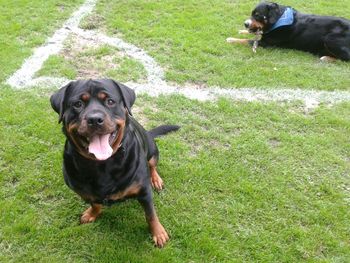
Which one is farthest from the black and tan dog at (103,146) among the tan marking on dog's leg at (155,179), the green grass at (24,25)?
the green grass at (24,25)

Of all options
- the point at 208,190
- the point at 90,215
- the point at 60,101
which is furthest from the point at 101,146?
the point at 208,190

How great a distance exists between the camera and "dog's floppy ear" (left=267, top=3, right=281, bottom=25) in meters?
8.22

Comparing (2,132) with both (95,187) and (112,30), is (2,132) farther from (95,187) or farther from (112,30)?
(112,30)

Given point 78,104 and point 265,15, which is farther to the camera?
point 265,15

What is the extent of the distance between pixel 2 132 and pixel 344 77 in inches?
225

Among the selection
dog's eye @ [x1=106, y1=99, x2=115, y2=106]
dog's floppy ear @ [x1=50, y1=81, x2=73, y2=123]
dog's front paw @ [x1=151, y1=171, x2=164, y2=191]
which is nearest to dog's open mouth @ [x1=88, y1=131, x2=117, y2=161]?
dog's eye @ [x1=106, y1=99, x2=115, y2=106]

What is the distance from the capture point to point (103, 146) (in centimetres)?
371

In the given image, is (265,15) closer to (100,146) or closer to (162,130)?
(162,130)

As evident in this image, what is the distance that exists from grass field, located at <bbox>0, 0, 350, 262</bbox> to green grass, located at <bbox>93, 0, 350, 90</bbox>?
0.04m

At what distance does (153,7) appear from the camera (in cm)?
971

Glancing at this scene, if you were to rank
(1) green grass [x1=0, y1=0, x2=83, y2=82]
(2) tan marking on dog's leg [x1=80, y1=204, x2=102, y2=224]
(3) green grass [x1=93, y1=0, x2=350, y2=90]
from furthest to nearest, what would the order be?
(1) green grass [x1=0, y1=0, x2=83, y2=82]
(3) green grass [x1=93, y1=0, x2=350, y2=90]
(2) tan marking on dog's leg [x1=80, y1=204, x2=102, y2=224]

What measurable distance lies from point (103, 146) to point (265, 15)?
18.6ft

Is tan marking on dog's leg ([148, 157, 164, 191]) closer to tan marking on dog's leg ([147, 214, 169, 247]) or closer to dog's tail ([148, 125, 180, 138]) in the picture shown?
dog's tail ([148, 125, 180, 138])

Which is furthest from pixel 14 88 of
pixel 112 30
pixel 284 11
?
pixel 284 11
